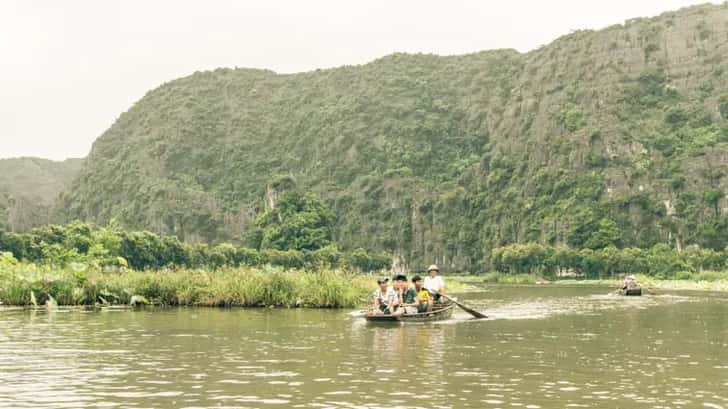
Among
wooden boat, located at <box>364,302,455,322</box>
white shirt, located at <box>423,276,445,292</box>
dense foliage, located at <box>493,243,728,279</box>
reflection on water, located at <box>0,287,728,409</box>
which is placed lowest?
reflection on water, located at <box>0,287,728,409</box>

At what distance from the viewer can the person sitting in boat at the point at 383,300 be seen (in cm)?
3616

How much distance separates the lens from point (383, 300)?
121 feet

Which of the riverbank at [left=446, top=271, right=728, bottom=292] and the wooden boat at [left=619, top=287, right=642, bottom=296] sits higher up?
the riverbank at [left=446, top=271, right=728, bottom=292]

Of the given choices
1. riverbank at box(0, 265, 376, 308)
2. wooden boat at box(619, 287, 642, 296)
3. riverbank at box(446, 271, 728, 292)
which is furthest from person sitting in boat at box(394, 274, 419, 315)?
riverbank at box(446, 271, 728, 292)

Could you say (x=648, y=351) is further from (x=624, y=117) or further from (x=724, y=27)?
(x=724, y=27)

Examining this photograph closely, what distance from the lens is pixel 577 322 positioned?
3738 cm

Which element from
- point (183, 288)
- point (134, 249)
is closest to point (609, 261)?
point (134, 249)

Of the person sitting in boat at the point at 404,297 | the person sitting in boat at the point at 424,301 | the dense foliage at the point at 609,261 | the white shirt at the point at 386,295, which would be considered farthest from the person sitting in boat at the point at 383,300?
the dense foliage at the point at 609,261

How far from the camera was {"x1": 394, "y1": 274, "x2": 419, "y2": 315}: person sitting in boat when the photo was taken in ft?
119

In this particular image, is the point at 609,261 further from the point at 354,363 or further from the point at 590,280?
the point at 354,363

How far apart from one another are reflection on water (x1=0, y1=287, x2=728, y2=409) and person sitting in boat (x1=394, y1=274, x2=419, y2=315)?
5.15ft

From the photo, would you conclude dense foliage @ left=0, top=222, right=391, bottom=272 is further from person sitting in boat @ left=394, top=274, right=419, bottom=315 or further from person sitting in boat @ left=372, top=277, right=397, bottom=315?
person sitting in boat @ left=394, top=274, right=419, bottom=315

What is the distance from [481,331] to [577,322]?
23.0 feet

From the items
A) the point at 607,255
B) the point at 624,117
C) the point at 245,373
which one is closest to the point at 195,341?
the point at 245,373
